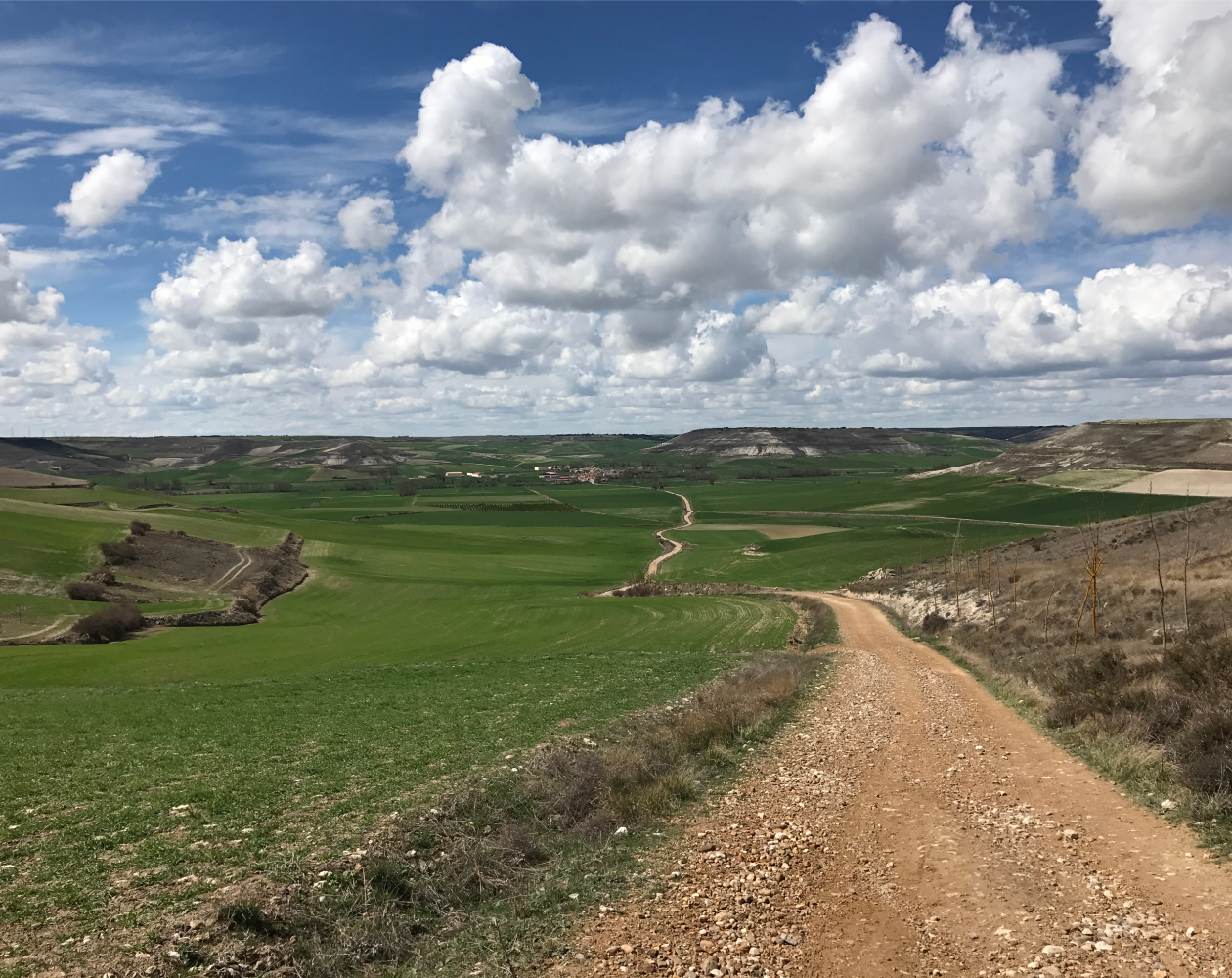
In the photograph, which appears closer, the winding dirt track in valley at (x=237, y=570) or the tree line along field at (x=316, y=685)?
the tree line along field at (x=316, y=685)

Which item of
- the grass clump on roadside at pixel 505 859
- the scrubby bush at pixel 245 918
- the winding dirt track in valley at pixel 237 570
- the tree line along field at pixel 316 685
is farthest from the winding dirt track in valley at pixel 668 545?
the scrubby bush at pixel 245 918

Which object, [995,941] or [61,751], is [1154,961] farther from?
[61,751]

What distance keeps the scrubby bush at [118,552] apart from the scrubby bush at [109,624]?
60.9 feet

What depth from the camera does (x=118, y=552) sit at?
70.9 metres

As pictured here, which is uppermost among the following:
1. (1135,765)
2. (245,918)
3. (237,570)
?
(245,918)

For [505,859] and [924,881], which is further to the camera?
[505,859]

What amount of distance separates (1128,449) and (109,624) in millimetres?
181264

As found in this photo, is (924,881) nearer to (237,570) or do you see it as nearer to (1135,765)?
(1135,765)

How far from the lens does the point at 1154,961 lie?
321 inches

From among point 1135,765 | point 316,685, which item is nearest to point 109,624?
point 316,685

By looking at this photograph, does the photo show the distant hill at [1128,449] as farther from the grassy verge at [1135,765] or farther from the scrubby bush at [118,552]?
the scrubby bush at [118,552]

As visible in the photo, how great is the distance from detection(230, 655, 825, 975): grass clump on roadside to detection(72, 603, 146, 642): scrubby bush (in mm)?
45322

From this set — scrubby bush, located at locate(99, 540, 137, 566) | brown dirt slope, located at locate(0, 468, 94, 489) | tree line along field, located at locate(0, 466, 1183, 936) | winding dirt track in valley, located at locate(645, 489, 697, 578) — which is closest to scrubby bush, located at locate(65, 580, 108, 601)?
tree line along field, located at locate(0, 466, 1183, 936)

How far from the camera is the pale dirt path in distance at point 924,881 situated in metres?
8.57
